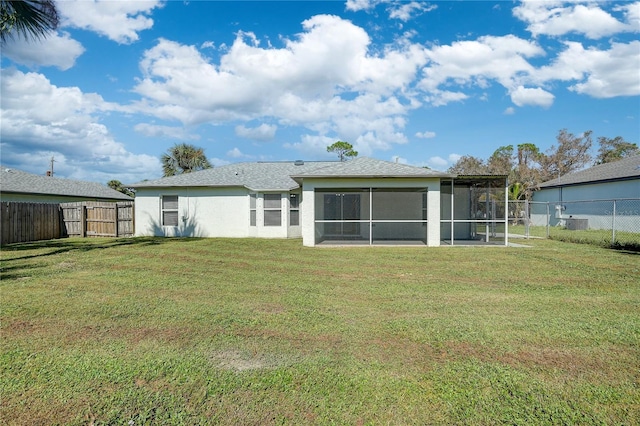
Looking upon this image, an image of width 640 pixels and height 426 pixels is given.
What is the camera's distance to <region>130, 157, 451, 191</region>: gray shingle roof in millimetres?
13523

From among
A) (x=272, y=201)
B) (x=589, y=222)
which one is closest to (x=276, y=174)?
(x=272, y=201)

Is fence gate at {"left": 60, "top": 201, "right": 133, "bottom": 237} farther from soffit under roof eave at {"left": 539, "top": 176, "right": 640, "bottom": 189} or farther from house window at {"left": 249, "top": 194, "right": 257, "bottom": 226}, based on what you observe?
soffit under roof eave at {"left": 539, "top": 176, "right": 640, "bottom": 189}

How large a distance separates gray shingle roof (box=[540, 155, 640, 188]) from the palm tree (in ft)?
85.8

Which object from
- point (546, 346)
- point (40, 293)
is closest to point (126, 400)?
point (546, 346)

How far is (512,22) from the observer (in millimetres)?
14617

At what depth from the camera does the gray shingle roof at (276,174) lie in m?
13.5

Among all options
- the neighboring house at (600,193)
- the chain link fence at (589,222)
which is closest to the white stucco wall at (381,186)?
the chain link fence at (589,222)

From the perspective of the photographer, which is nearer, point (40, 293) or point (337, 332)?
point (337, 332)

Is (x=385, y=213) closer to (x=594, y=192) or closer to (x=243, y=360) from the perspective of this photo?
(x=243, y=360)

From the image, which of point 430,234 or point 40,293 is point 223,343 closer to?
point 40,293

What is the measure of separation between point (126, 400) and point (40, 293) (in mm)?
4763

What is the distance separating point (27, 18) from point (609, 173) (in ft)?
95.6

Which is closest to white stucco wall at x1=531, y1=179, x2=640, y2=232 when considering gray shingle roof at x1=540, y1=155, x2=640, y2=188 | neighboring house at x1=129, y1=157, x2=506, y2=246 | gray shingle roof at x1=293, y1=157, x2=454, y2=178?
gray shingle roof at x1=540, y1=155, x2=640, y2=188

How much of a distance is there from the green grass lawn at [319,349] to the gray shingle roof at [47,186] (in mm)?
16483
